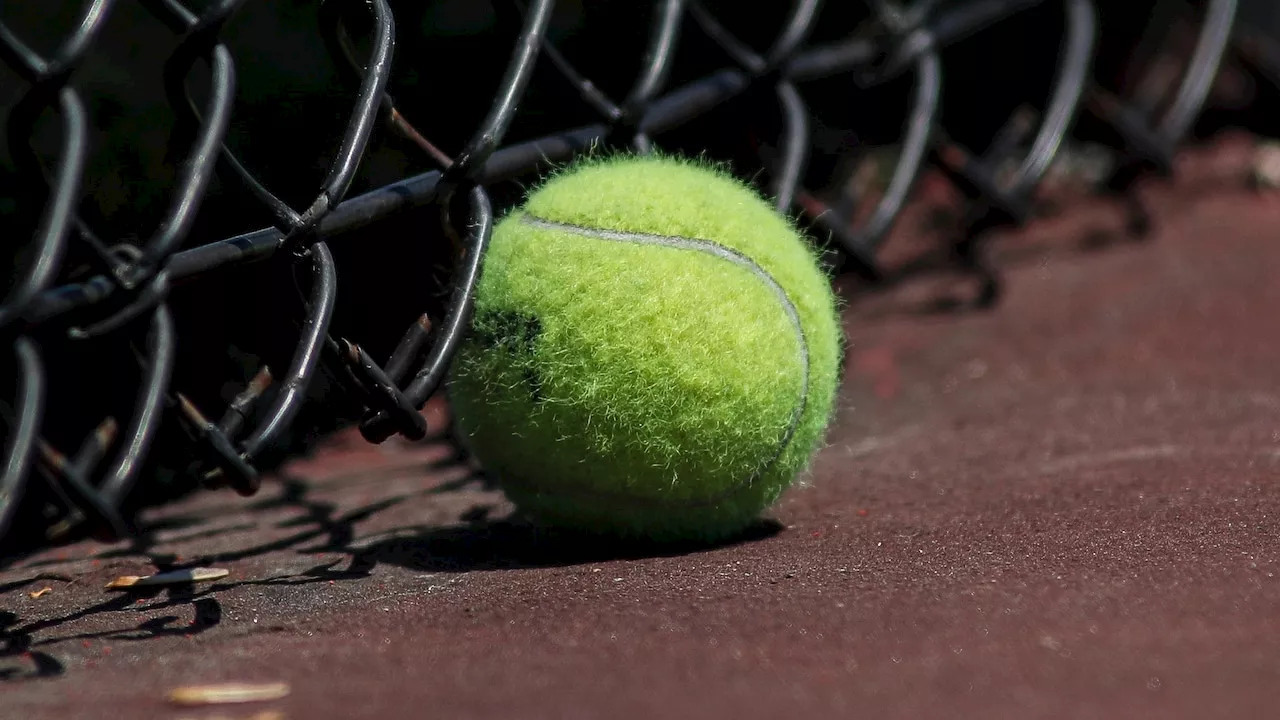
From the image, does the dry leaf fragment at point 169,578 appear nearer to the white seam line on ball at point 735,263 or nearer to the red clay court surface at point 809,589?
the red clay court surface at point 809,589

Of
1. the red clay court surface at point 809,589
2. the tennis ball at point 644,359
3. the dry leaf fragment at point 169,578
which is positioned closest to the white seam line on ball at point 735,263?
the tennis ball at point 644,359

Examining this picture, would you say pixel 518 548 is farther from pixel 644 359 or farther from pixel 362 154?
pixel 362 154

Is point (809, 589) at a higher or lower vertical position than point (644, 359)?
lower

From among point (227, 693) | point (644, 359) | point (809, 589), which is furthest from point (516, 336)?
point (227, 693)

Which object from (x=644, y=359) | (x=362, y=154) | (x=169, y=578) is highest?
(x=362, y=154)

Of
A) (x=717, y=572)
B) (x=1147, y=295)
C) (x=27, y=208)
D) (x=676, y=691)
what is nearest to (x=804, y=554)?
(x=717, y=572)

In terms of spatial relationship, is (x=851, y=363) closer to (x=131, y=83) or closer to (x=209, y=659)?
(x=131, y=83)

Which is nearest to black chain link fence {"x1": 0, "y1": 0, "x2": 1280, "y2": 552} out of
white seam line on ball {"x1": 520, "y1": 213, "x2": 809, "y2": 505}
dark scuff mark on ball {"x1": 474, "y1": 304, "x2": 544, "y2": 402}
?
dark scuff mark on ball {"x1": 474, "y1": 304, "x2": 544, "y2": 402}
